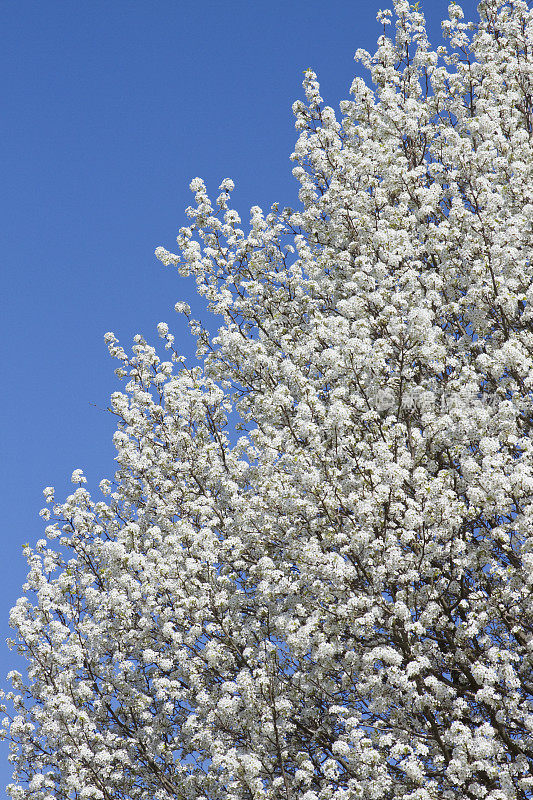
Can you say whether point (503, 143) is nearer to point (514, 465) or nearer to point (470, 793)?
point (514, 465)

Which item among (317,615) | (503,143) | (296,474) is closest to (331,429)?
(296,474)

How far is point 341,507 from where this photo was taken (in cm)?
1384

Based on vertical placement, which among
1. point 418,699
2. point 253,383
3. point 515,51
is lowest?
point 418,699

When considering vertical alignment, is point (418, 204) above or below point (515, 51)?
below

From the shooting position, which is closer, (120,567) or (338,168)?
(120,567)

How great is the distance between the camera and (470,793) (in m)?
12.0

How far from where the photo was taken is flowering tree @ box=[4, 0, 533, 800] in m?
12.6

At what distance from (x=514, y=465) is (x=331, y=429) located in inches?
125

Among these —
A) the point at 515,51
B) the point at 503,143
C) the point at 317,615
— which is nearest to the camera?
the point at 317,615

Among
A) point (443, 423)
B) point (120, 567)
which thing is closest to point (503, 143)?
point (443, 423)

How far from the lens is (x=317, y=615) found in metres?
13.2

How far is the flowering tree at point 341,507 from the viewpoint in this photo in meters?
12.6

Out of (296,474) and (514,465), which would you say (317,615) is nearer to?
(296,474)

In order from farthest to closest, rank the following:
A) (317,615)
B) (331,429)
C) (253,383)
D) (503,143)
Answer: (253,383)
(503,143)
(331,429)
(317,615)
